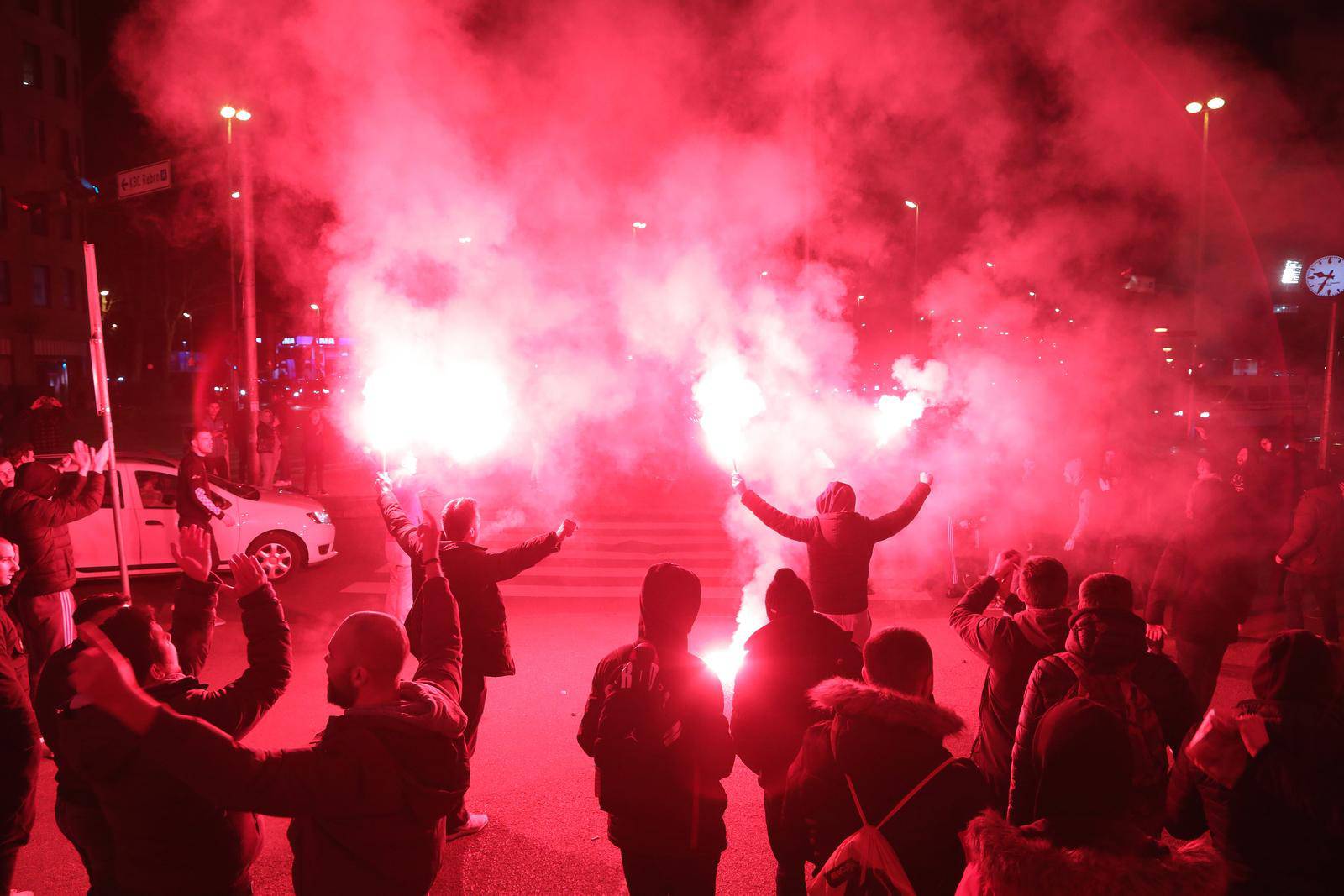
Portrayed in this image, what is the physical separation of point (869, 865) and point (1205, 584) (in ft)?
12.9

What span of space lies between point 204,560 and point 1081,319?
1350 centimetres

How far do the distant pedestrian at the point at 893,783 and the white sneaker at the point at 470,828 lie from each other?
2.29m

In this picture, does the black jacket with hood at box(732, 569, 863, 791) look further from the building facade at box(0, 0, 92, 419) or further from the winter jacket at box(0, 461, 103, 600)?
the building facade at box(0, 0, 92, 419)

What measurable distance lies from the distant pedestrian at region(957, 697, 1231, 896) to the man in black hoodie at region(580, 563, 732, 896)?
95 centimetres

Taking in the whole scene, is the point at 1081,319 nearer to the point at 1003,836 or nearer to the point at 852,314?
the point at 852,314

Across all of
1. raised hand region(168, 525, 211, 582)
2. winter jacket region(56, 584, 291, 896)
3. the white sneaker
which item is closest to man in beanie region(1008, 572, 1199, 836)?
winter jacket region(56, 584, 291, 896)

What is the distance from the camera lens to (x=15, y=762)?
3.21 metres

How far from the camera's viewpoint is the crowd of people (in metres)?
2.14

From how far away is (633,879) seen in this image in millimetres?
2967

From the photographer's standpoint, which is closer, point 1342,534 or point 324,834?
point 324,834

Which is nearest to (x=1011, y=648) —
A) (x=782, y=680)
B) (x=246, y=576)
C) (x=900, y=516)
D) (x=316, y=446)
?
(x=782, y=680)

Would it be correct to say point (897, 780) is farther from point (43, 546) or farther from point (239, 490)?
point (239, 490)

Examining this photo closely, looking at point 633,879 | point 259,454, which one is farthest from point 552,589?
point 259,454

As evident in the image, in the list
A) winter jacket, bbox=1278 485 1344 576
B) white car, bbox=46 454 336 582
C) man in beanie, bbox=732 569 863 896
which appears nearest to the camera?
man in beanie, bbox=732 569 863 896
